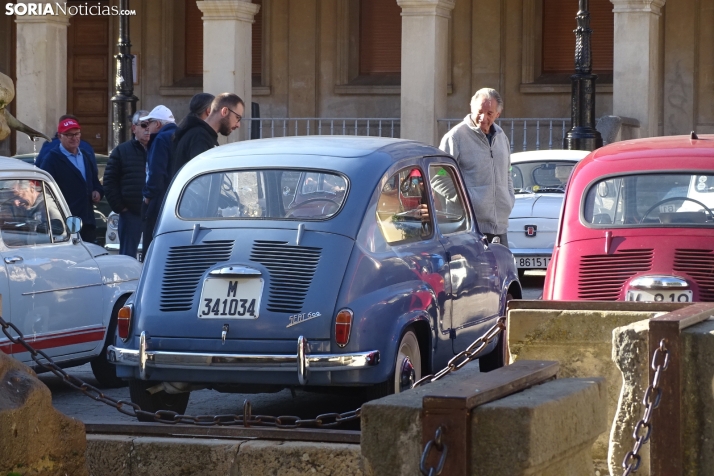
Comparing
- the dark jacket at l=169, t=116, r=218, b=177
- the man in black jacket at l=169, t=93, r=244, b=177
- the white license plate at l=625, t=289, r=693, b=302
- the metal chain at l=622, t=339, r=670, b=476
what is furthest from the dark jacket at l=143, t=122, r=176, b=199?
the metal chain at l=622, t=339, r=670, b=476

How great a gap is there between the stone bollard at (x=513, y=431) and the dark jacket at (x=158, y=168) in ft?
21.2

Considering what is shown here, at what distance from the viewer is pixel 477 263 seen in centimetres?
845

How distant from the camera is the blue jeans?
12141 millimetres

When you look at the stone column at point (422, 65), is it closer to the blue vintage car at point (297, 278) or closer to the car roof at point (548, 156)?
the car roof at point (548, 156)

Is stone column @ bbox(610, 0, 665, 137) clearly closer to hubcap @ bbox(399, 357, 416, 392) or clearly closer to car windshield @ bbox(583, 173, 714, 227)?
car windshield @ bbox(583, 173, 714, 227)

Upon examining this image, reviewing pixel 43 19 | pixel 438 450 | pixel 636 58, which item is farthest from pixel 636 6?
pixel 438 450

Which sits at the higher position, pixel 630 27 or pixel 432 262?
pixel 630 27

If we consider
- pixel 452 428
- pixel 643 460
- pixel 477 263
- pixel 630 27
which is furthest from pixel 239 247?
pixel 630 27

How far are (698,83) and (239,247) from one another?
1692cm

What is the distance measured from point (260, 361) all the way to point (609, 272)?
250 centimetres

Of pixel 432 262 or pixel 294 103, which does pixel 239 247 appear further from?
pixel 294 103

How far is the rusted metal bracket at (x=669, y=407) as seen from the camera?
507 cm

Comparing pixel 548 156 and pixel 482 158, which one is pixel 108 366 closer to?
pixel 482 158

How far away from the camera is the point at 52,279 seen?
8484mm
